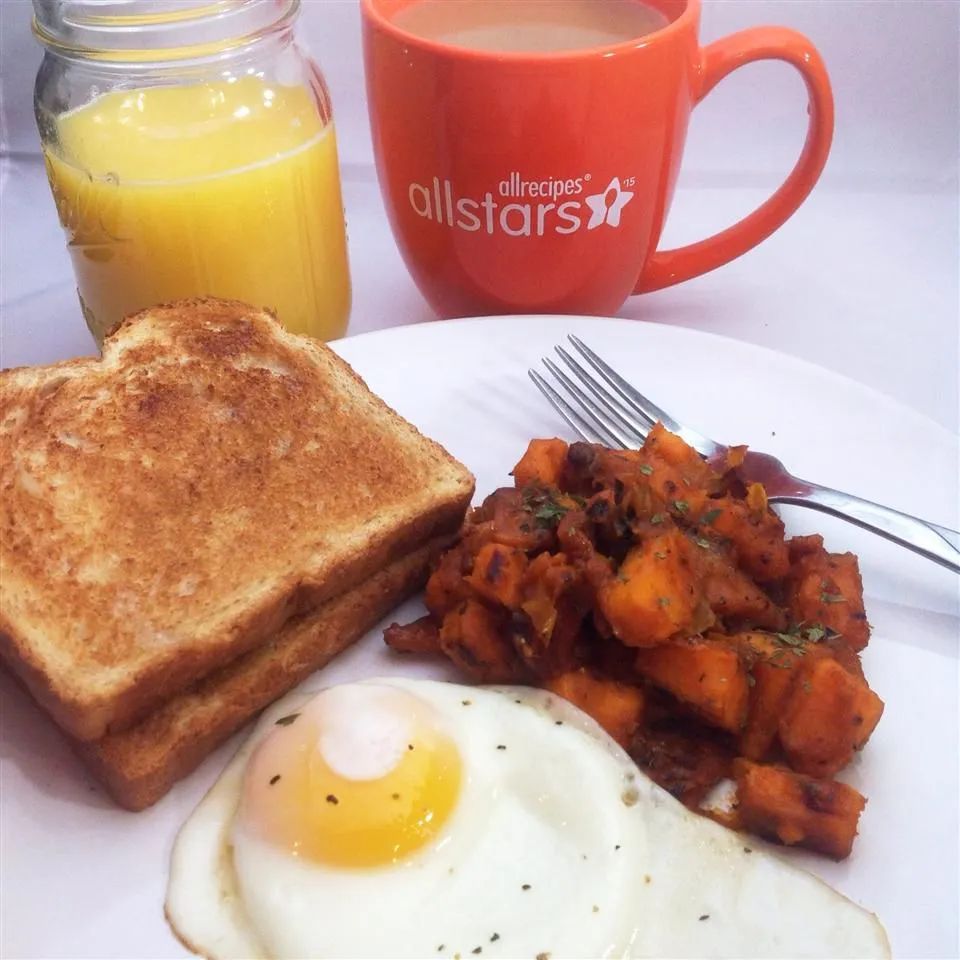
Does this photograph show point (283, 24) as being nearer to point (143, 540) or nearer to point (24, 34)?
point (143, 540)

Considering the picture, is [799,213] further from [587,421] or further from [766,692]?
[766,692]

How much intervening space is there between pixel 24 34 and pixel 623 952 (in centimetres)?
313

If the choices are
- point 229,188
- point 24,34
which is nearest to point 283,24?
point 229,188

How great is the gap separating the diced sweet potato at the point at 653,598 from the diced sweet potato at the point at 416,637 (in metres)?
0.32

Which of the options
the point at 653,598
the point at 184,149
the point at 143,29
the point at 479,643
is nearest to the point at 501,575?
the point at 479,643

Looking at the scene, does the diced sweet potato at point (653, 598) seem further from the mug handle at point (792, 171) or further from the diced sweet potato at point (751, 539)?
the mug handle at point (792, 171)

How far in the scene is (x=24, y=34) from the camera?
306cm

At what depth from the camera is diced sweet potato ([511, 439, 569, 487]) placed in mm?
1734

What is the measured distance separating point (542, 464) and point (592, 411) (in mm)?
327

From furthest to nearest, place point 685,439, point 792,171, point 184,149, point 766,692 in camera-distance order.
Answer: point 792,171, point 184,149, point 685,439, point 766,692

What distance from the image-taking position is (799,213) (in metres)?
3.08

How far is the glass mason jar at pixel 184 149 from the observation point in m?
→ 2.01

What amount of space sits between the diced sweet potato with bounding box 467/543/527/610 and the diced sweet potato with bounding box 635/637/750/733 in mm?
229

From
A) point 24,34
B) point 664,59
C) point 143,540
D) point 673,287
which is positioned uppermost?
point 664,59
